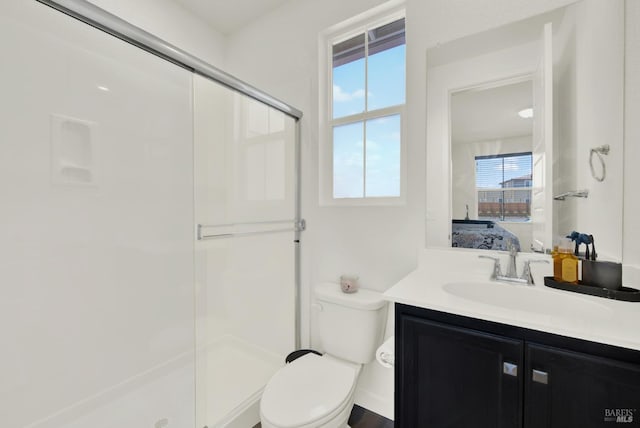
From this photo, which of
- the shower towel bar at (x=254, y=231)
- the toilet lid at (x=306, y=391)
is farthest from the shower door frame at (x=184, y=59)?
the toilet lid at (x=306, y=391)

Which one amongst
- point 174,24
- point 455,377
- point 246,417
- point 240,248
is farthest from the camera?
point 174,24

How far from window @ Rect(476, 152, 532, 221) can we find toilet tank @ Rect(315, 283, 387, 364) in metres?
0.71

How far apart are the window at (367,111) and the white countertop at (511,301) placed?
510 mm

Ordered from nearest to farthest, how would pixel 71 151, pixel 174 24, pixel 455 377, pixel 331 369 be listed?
pixel 455 377 → pixel 71 151 → pixel 331 369 → pixel 174 24

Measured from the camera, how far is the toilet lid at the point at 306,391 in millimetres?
1094

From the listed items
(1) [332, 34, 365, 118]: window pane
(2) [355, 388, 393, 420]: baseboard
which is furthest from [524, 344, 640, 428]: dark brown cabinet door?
(1) [332, 34, 365, 118]: window pane

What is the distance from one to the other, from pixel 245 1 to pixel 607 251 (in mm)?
2451

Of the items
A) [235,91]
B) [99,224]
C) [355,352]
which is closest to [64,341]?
[99,224]

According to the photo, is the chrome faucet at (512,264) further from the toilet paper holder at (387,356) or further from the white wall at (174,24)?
the white wall at (174,24)

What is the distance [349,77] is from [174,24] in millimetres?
1268

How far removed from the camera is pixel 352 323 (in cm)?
146

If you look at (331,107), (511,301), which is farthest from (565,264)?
(331,107)

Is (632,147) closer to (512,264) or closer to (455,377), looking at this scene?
(512,264)

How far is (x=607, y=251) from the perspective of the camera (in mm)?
1051
